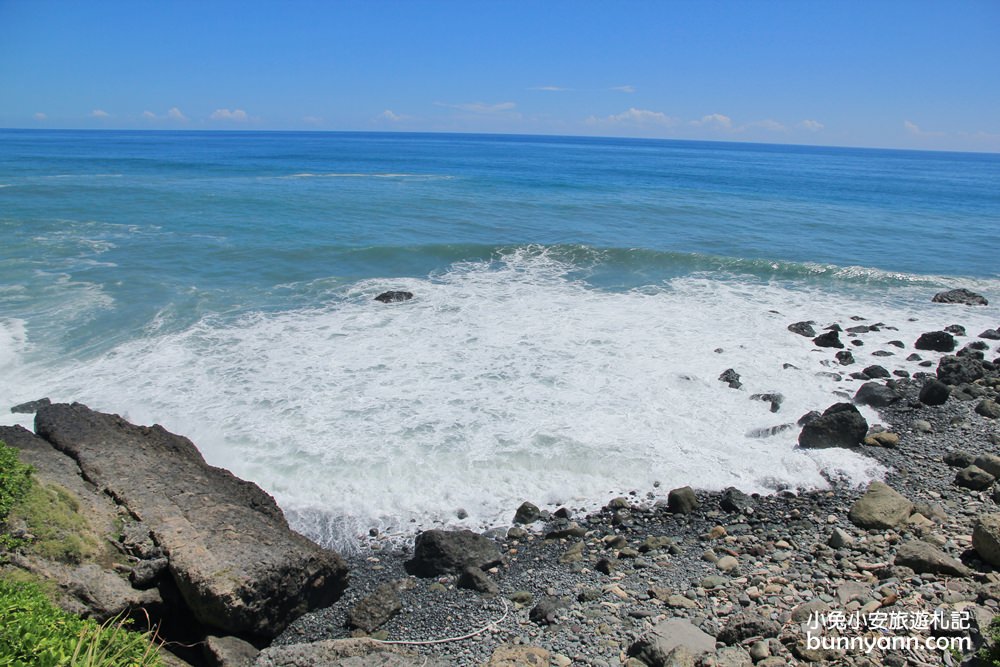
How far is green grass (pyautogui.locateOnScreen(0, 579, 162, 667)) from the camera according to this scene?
4.00m

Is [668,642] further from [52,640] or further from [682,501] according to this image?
[52,640]

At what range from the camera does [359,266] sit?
2500cm

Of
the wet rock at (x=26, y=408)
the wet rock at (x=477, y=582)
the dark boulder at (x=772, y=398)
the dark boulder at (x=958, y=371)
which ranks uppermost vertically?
the dark boulder at (x=958, y=371)

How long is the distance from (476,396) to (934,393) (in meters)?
9.69

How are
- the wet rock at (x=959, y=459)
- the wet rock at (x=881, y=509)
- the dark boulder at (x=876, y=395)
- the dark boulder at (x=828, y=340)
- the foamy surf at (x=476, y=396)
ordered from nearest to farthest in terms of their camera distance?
the wet rock at (x=881, y=509) → the foamy surf at (x=476, y=396) → the wet rock at (x=959, y=459) → the dark boulder at (x=876, y=395) → the dark boulder at (x=828, y=340)

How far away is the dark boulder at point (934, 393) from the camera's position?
1306cm

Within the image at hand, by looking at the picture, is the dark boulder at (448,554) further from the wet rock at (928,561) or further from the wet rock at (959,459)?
the wet rock at (959,459)

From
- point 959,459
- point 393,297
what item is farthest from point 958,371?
point 393,297

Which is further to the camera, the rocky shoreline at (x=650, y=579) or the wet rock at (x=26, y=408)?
the wet rock at (x=26, y=408)

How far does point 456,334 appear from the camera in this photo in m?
17.0

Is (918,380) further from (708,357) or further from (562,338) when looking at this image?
(562,338)

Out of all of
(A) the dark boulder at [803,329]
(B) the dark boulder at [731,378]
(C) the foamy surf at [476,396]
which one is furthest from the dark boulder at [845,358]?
(B) the dark boulder at [731,378]

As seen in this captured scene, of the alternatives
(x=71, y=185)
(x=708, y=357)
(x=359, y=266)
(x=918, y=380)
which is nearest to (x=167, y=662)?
(x=708, y=357)

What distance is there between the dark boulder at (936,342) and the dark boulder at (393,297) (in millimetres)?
15000
